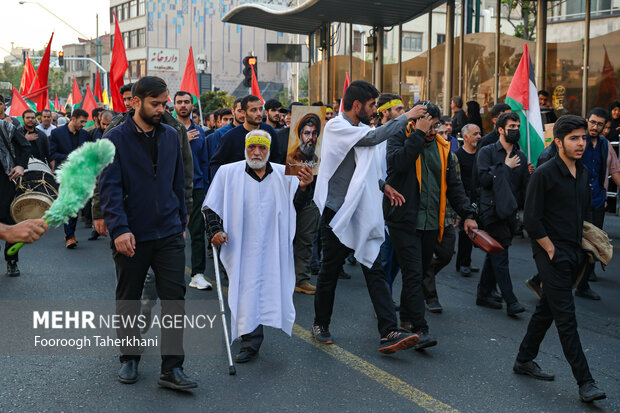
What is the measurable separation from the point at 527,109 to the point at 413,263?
5149 mm

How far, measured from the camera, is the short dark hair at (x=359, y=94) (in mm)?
5508

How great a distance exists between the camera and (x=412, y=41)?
21391 millimetres

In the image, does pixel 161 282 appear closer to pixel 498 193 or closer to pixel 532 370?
pixel 532 370

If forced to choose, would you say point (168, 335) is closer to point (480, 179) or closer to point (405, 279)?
point (405, 279)

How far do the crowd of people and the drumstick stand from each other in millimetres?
144

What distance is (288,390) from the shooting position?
4.62m

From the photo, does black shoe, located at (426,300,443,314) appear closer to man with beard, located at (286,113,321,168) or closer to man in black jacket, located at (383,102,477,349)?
man in black jacket, located at (383,102,477,349)

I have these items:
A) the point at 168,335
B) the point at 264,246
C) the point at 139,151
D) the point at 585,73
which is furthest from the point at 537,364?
the point at 585,73

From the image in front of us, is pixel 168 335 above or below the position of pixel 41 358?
above

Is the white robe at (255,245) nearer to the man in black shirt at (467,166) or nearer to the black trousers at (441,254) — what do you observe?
the black trousers at (441,254)

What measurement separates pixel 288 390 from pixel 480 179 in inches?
133

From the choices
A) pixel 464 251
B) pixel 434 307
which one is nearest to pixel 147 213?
pixel 434 307

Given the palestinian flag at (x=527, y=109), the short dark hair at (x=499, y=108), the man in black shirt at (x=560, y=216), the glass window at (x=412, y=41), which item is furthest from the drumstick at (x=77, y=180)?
the glass window at (x=412, y=41)

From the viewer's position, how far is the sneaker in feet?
18.6
